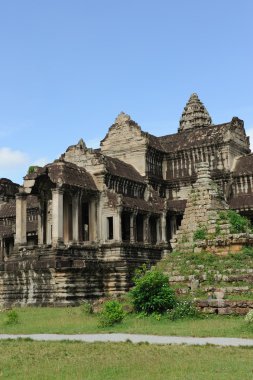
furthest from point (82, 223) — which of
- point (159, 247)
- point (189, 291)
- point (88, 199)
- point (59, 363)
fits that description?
point (59, 363)

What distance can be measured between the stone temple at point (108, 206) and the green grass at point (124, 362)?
46.2ft

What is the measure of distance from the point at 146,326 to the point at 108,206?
21891 mm

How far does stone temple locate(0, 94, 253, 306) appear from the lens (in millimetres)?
35344

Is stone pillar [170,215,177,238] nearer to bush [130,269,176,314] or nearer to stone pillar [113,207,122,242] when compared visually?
stone pillar [113,207,122,242]

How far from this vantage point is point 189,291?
22828 mm

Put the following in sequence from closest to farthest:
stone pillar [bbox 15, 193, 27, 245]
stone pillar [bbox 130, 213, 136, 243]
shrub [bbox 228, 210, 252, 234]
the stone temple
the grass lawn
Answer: the grass lawn → shrub [bbox 228, 210, 252, 234] → the stone temple → stone pillar [bbox 15, 193, 27, 245] → stone pillar [bbox 130, 213, 136, 243]

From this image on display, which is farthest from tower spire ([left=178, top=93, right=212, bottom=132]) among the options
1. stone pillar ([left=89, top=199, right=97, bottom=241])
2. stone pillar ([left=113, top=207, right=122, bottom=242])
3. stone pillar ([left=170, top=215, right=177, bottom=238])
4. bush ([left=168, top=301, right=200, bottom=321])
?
bush ([left=168, top=301, right=200, bottom=321])

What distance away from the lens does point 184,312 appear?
20.4m

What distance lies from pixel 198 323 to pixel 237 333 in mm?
2738

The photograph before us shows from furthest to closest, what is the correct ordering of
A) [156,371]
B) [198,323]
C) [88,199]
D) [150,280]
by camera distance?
1. [88,199]
2. [150,280]
3. [198,323]
4. [156,371]

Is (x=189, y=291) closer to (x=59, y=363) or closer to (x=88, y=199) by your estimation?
(x=59, y=363)

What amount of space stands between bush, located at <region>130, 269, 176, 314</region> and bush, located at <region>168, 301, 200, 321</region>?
558 mm

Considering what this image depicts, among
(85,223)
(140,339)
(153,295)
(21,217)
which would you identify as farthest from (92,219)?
(140,339)

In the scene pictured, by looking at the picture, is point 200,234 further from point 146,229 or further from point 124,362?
point 146,229
